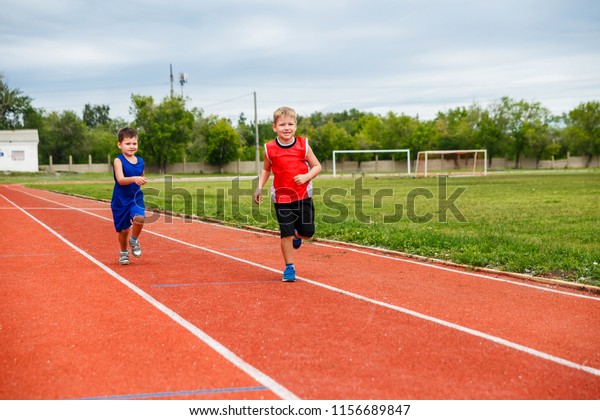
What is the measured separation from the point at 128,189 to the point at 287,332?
14.7 feet

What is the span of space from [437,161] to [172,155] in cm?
3195

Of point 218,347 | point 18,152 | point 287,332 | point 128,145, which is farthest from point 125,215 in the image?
point 18,152

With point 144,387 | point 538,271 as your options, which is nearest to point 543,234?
point 538,271

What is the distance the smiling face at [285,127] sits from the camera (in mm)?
7320

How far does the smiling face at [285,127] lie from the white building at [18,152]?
213ft

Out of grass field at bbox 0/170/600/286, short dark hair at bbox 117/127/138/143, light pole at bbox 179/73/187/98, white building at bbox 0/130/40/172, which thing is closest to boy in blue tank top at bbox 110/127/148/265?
short dark hair at bbox 117/127/138/143

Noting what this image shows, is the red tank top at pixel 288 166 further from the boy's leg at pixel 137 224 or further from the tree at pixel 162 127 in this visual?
the tree at pixel 162 127

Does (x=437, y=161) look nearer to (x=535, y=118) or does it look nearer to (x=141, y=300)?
(x=535, y=118)

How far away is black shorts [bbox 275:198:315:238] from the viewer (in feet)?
24.6

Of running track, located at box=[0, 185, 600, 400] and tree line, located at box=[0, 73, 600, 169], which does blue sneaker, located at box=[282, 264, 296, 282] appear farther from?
tree line, located at box=[0, 73, 600, 169]

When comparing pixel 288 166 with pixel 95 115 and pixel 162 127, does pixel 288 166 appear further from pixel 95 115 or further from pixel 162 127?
pixel 95 115

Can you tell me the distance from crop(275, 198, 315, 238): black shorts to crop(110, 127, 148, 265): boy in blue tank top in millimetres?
2162

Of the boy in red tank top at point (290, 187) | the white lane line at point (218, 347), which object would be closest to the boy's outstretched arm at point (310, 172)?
the boy in red tank top at point (290, 187)

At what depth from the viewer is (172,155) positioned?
7481 centimetres
